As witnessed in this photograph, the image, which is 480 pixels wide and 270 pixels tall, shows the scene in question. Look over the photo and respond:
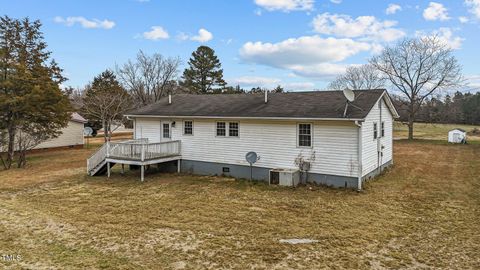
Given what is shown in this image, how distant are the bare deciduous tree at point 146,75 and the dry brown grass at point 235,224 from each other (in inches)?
1193

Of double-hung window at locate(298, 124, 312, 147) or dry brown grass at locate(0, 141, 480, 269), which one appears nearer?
dry brown grass at locate(0, 141, 480, 269)

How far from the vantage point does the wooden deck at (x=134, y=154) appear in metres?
14.1

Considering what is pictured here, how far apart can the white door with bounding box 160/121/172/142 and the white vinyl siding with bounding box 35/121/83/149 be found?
48.2 feet

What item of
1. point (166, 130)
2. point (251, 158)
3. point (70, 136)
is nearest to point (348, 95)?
point (251, 158)

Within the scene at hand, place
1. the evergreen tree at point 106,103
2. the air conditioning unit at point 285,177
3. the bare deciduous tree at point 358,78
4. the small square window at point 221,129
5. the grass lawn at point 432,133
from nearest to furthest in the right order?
the air conditioning unit at point 285,177
the small square window at point 221,129
the evergreen tree at point 106,103
the grass lawn at point 432,133
the bare deciduous tree at point 358,78

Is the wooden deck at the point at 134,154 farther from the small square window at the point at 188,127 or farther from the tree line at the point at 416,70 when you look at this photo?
the tree line at the point at 416,70

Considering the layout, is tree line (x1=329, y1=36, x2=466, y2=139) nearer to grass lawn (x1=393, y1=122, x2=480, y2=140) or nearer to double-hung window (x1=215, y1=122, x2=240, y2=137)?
grass lawn (x1=393, y1=122, x2=480, y2=140)

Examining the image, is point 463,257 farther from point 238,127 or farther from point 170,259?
point 238,127

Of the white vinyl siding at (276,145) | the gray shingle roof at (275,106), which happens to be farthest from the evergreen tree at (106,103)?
the white vinyl siding at (276,145)

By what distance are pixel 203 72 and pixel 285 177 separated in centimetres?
3956

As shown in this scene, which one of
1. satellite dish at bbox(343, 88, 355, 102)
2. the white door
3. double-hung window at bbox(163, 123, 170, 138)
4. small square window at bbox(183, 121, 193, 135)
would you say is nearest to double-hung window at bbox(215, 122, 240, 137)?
small square window at bbox(183, 121, 193, 135)

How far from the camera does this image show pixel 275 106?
1448 cm

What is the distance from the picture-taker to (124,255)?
6336mm

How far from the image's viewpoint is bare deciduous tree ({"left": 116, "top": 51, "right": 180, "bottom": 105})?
43219mm
